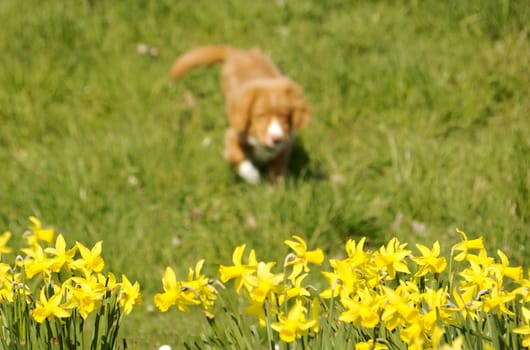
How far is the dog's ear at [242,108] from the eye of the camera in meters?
3.69

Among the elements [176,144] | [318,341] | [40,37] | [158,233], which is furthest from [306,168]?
[318,341]

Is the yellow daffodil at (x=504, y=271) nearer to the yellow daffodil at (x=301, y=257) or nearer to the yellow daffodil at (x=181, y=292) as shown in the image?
the yellow daffodil at (x=301, y=257)

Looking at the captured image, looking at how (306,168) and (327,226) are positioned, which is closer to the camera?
(327,226)

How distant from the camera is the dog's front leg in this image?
3.93m

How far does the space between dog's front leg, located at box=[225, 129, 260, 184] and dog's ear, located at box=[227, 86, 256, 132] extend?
193 mm

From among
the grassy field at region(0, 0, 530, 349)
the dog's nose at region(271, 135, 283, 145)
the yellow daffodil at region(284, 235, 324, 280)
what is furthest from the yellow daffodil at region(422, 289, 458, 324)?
the dog's nose at region(271, 135, 283, 145)

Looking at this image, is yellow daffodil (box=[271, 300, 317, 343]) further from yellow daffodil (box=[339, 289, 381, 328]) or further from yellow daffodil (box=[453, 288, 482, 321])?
yellow daffodil (box=[453, 288, 482, 321])

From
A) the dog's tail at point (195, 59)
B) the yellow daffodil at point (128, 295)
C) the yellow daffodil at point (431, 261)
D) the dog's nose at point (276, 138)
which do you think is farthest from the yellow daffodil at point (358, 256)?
the dog's tail at point (195, 59)

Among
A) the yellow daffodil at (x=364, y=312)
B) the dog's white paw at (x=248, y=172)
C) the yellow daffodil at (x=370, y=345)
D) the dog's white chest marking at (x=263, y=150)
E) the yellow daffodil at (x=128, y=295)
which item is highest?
the yellow daffodil at (x=364, y=312)

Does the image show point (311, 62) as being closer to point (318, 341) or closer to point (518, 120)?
point (518, 120)

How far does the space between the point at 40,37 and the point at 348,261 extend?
385 centimetres

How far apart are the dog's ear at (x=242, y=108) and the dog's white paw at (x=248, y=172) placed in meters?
0.24

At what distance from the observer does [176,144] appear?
4113mm

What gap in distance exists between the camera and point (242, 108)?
3.69 m
